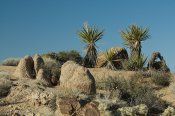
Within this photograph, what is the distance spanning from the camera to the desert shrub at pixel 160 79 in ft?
104

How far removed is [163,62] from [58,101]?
52.2ft

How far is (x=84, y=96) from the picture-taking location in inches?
891

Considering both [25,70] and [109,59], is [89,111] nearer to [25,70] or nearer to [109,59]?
[25,70]

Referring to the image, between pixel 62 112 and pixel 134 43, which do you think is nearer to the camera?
pixel 62 112

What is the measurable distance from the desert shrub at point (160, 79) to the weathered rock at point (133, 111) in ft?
30.0

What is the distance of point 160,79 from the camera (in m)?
31.8

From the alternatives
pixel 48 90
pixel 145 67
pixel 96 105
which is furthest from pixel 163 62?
pixel 96 105

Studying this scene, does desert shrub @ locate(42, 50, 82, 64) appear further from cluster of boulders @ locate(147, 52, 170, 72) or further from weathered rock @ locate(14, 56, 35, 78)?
weathered rock @ locate(14, 56, 35, 78)

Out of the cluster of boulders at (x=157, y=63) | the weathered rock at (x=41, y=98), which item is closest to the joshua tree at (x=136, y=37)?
the cluster of boulders at (x=157, y=63)

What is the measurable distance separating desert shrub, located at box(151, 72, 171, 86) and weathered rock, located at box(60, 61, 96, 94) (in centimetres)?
796

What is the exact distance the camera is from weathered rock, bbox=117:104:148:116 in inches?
850

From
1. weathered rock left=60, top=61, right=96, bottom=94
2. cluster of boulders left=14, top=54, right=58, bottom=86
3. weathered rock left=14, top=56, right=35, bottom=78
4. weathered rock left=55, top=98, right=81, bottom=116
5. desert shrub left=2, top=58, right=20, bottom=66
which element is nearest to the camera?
weathered rock left=55, top=98, right=81, bottom=116

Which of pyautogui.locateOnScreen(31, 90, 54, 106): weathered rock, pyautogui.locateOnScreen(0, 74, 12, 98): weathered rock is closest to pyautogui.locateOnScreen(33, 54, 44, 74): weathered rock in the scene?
pyautogui.locateOnScreen(0, 74, 12, 98): weathered rock

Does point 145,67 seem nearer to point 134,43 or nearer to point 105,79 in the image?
point 134,43
